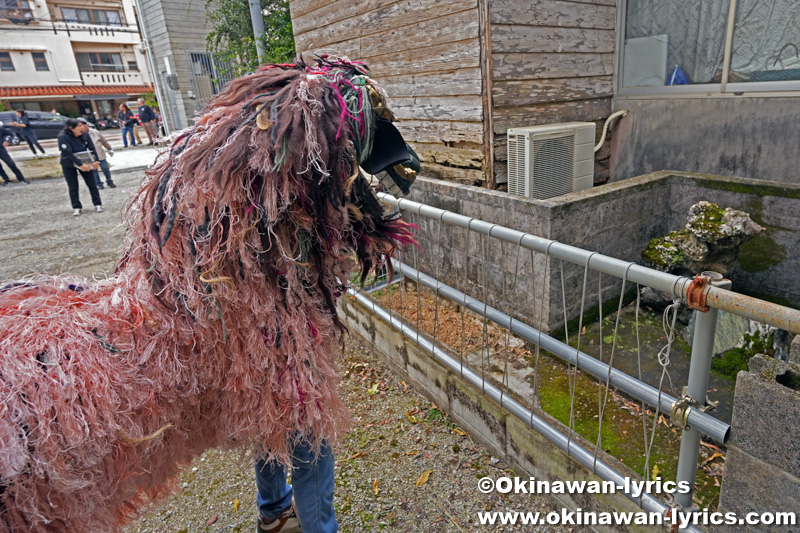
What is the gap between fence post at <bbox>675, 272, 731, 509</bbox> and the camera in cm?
150

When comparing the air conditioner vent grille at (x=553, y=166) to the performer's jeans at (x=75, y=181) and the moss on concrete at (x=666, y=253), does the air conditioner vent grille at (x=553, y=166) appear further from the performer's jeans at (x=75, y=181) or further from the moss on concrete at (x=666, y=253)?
the performer's jeans at (x=75, y=181)

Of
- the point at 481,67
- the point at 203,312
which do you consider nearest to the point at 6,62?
the point at 481,67

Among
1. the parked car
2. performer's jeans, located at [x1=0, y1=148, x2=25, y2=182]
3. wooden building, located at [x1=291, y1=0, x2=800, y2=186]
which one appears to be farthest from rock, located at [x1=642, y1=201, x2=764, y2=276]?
the parked car

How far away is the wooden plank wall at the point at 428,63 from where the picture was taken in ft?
12.3

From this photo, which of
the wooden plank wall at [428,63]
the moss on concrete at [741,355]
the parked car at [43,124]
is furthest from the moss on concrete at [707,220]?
the parked car at [43,124]

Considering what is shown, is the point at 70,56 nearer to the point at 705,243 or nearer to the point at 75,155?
the point at 75,155

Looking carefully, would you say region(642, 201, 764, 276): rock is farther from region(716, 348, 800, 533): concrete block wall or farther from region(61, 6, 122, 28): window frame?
region(61, 6, 122, 28): window frame

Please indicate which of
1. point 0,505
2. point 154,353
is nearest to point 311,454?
point 154,353

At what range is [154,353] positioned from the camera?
1.30m

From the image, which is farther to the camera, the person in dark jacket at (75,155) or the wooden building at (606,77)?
the person in dark jacket at (75,155)

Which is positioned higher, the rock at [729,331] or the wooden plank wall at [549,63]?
the wooden plank wall at [549,63]

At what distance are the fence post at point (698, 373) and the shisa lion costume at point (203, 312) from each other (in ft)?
3.53

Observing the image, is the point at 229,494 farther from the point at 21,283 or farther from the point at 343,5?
the point at 343,5

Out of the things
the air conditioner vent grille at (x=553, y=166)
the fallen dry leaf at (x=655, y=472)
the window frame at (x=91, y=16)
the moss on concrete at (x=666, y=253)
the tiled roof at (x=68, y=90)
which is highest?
the window frame at (x=91, y=16)
